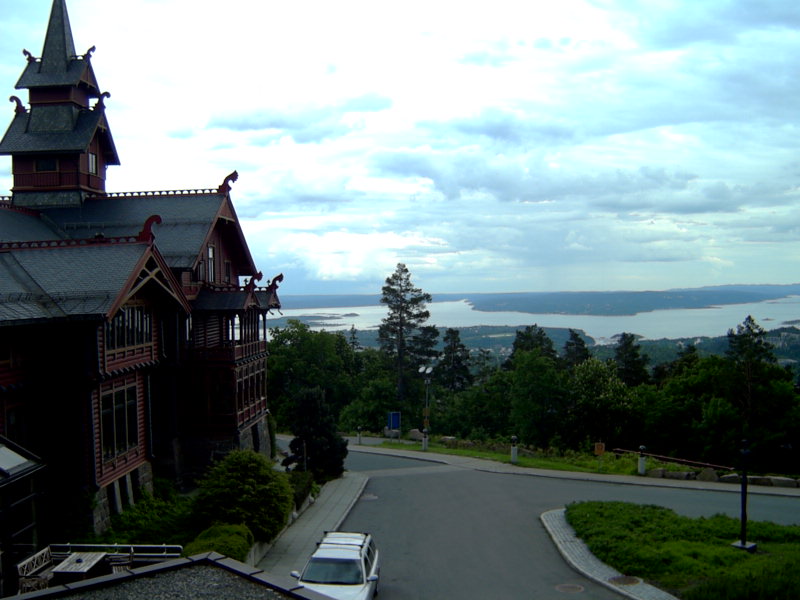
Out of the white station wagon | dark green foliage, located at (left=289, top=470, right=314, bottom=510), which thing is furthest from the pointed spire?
the white station wagon

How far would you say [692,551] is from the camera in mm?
17547

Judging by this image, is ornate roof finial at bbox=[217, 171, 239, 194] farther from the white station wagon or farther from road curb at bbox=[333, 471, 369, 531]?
the white station wagon

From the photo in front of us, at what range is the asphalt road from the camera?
16.8 metres

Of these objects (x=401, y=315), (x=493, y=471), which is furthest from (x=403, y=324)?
(x=493, y=471)

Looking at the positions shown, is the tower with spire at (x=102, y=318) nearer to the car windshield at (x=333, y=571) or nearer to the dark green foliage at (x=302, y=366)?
the car windshield at (x=333, y=571)

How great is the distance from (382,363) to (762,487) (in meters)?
40.8

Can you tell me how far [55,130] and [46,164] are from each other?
4.82 feet

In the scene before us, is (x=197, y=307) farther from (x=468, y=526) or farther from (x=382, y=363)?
(x=382, y=363)

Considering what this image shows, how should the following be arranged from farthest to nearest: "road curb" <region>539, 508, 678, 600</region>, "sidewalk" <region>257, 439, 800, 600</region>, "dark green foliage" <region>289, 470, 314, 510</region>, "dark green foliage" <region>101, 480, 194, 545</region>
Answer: "dark green foliage" <region>289, 470, 314, 510</region> < "dark green foliage" <region>101, 480, 194, 545</region> < "sidewalk" <region>257, 439, 800, 600</region> < "road curb" <region>539, 508, 678, 600</region>

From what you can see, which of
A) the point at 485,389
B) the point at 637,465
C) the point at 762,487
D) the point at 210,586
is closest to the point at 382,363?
the point at 485,389

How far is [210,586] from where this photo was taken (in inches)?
409

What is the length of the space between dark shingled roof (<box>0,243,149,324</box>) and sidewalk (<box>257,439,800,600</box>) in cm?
825

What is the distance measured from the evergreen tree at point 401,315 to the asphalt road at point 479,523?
31406mm

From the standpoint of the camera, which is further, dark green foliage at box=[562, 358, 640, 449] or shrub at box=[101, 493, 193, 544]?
dark green foliage at box=[562, 358, 640, 449]
